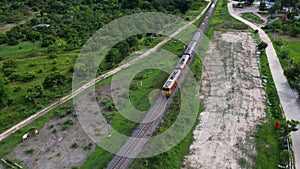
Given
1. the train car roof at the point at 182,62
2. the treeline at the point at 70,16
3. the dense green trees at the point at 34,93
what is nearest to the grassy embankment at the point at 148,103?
the train car roof at the point at 182,62

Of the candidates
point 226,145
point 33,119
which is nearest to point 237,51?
point 226,145

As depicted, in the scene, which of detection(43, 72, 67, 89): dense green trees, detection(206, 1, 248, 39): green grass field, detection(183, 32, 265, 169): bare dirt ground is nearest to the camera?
detection(183, 32, 265, 169): bare dirt ground

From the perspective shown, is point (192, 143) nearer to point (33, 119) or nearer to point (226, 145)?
point (226, 145)

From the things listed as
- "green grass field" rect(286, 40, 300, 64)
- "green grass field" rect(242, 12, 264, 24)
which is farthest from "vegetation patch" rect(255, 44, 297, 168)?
"green grass field" rect(242, 12, 264, 24)

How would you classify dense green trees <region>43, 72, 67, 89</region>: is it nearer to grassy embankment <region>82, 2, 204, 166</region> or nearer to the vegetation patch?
grassy embankment <region>82, 2, 204, 166</region>

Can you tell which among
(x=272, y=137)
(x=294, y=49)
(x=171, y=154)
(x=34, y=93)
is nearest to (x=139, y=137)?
(x=171, y=154)

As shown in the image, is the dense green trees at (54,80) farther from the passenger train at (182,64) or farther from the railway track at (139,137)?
the passenger train at (182,64)
